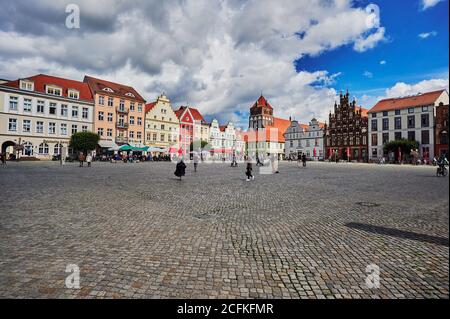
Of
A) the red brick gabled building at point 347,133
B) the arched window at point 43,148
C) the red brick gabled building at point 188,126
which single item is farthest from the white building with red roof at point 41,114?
the red brick gabled building at point 347,133

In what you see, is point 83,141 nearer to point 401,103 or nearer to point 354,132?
point 354,132

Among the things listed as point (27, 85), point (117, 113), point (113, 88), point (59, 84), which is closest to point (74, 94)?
point (59, 84)

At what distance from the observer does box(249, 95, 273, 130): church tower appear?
105125mm

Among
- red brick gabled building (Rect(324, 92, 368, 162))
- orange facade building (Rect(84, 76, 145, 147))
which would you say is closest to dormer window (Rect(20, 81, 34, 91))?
orange facade building (Rect(84, 76, 145, 147))

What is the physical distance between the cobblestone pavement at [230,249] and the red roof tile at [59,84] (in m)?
47.9

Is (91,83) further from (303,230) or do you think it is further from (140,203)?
(303,230)

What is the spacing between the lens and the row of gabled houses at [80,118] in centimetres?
4300

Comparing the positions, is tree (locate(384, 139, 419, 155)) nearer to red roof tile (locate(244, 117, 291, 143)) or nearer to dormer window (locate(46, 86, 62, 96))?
red roof tile (locate(244, 117, 291, 143))

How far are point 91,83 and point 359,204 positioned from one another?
59826 millimetres

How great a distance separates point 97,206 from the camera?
27.1ft

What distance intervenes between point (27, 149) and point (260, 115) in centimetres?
7959

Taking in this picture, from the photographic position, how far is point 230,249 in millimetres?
4723

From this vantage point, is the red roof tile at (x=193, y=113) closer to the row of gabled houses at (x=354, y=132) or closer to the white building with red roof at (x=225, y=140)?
the white building with red roof at (x=225, y=140)

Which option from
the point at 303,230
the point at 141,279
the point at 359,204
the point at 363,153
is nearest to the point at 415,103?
the point at 363,153
